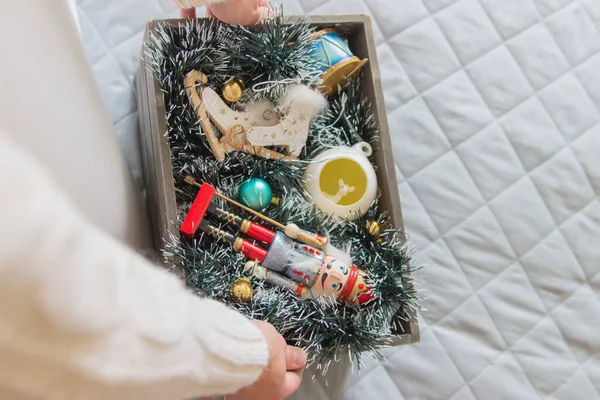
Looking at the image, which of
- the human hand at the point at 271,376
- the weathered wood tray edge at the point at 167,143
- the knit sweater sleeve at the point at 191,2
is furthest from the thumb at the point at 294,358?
the knit sweater sleeve at the point at 191,2

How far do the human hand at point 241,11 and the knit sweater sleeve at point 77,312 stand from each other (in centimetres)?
36

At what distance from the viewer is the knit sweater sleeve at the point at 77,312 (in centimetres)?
22

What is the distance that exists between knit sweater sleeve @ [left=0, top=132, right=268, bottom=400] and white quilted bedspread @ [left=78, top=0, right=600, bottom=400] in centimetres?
48

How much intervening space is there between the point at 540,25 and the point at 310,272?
55cm

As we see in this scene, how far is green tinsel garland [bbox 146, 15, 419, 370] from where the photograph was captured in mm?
552

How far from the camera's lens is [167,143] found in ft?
1.87

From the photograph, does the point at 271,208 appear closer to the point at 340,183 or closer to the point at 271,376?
the point at 340,183

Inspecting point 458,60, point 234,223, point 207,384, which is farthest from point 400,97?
point 207,384

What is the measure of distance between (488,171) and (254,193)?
382mm

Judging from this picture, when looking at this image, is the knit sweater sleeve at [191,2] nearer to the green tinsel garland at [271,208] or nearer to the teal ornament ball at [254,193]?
the green tinsel garland at [271,208]

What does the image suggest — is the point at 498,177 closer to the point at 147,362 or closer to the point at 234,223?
the point at 234,223

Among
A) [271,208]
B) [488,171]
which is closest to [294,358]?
[271,208]

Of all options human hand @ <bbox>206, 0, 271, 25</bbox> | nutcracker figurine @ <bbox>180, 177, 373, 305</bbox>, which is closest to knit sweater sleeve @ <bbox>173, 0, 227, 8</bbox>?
human hand @ <bbox>206, 0, 271, 25</bbox>

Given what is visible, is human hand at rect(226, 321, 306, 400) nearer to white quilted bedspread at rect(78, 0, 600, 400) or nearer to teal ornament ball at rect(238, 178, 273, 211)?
teal ornament ball at rect(238, 178, 273, 211)
